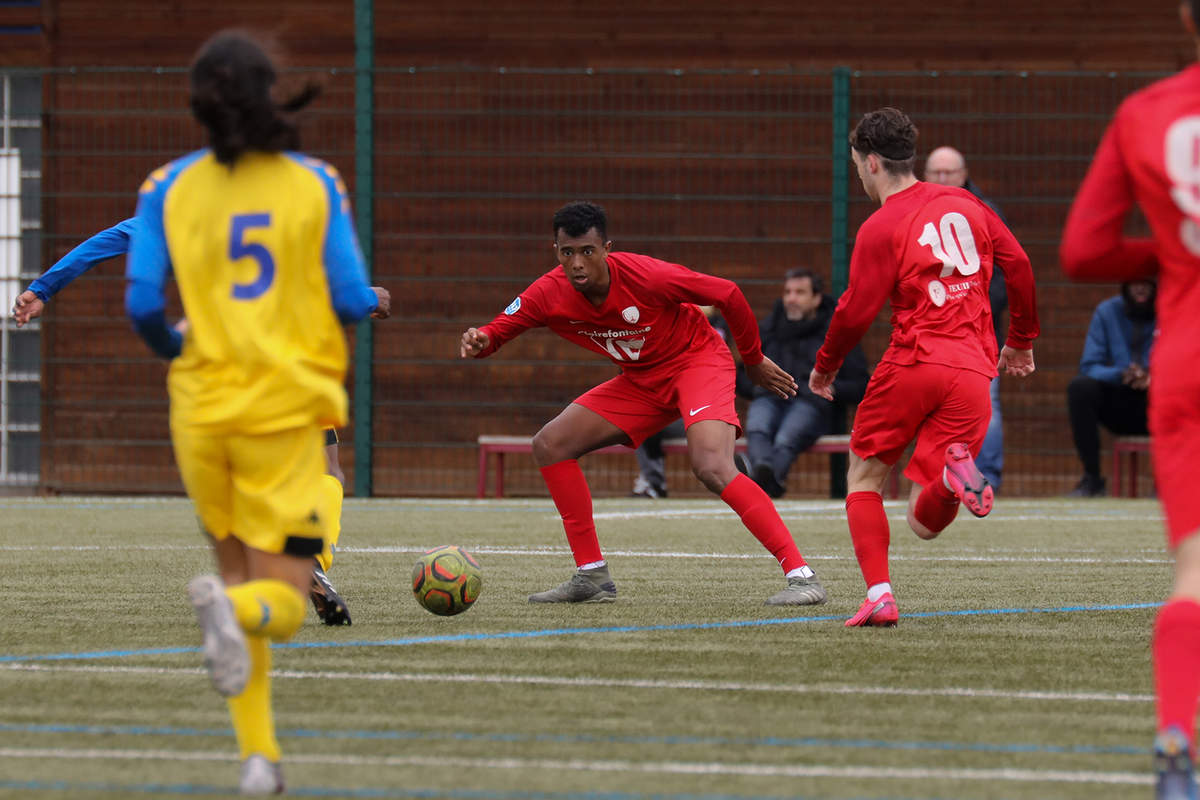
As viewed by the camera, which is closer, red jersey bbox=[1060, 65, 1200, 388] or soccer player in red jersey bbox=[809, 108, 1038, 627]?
red jersey bbox=[1060, 65, 1200, 388]

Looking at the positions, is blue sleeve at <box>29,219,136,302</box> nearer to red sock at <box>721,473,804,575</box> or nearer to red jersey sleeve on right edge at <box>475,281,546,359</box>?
red jersey sleeve on right edge at <box>475,281,546,359</box>

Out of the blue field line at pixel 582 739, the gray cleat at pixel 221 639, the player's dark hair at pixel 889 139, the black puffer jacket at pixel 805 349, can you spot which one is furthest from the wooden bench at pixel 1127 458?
the gray cleat at pixel 221 639

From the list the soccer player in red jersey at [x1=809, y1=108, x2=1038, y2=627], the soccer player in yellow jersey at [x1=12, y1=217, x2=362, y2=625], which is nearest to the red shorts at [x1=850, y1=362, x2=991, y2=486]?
the soccer player in red jersey at [x1=809, y1=108, x2=1038, y2=627]

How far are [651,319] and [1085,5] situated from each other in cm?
875

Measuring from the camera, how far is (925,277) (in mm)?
6637

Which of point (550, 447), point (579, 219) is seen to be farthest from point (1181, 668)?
point (550, 447)

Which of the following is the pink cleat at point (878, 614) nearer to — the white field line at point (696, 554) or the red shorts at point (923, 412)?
the red shorts at point (923, 412)

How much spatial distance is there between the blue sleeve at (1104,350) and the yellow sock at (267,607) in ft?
34.5

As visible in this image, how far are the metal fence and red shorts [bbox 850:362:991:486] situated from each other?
783 centimetres

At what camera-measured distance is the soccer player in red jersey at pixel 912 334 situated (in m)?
6.56

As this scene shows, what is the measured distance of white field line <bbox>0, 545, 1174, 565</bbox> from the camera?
29.9 ft

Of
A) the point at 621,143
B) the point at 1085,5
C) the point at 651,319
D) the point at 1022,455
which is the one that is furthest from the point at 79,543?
the point at 1085,5

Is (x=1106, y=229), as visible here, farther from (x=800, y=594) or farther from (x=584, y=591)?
(x=584, y=591)

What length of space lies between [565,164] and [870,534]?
8.59 metres
